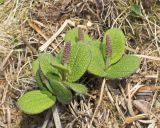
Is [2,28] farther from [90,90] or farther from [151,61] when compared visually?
[151,61]

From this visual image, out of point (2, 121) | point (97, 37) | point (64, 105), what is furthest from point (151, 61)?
point (2, 121)

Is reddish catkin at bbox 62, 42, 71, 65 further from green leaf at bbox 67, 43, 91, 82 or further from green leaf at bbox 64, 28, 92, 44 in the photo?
green leaf at bbox 64, 28, 92, 44

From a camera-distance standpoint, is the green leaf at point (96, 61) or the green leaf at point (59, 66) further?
the green leaf at point (96, 61)

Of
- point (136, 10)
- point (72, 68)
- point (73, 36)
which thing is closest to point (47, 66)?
point (72, 68)

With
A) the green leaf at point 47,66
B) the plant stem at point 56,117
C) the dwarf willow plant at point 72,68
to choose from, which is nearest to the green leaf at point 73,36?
the dwarf willow plant at point 72,68

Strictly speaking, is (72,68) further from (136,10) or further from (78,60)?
(136,10)

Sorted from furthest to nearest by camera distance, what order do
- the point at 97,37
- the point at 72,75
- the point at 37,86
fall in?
1. the point at 97,37
2. the point at 37,86
3. the point at 72,75

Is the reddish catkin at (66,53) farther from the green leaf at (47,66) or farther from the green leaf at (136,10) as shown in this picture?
the green leaf at (136,10)

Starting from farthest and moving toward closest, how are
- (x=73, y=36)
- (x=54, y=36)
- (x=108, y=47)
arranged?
(x=54, y=36)
(x=73, y=36)
(x=108, y=47)
